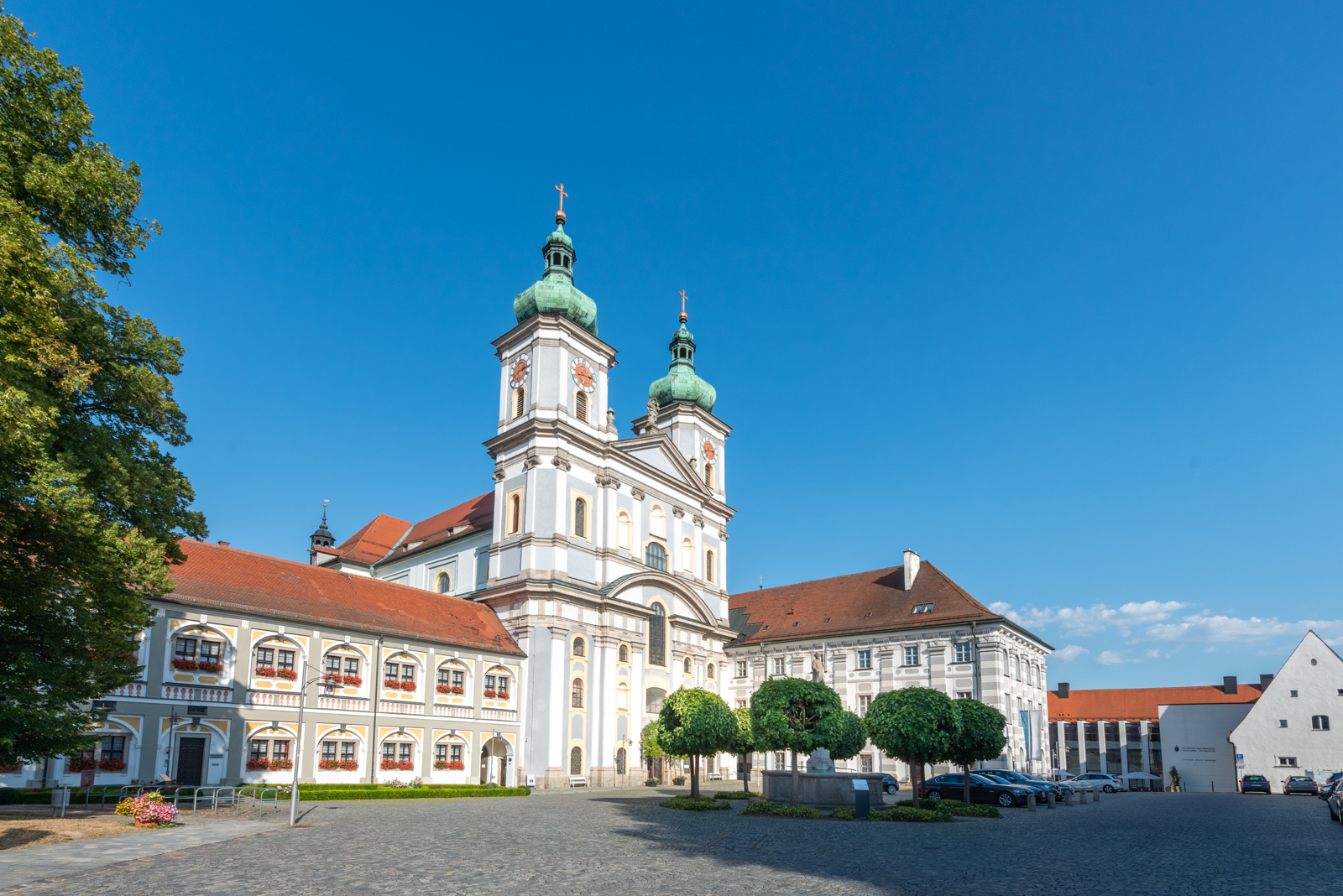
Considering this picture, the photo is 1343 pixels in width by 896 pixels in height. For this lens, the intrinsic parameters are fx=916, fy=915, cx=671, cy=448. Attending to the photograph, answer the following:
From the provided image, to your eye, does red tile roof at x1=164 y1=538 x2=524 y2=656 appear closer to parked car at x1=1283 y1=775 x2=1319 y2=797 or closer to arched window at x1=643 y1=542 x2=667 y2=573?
arched window at x1=643 y1=542 x2=667 y2=573

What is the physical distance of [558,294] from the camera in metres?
54.8

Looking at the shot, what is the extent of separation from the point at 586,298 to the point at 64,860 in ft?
146

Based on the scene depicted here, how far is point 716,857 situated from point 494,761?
30.6 m

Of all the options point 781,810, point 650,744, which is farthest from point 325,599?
point 781,810

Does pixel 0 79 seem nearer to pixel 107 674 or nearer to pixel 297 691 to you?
pixel 107 674

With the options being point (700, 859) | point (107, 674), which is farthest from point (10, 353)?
point (700, 859)

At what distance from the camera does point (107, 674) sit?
20.3 meters

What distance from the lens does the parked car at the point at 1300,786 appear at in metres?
52.7

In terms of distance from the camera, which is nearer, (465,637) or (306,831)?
(306,831)

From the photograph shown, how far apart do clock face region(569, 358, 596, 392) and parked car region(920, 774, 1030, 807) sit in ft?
96.6

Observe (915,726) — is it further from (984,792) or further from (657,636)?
(657,636)

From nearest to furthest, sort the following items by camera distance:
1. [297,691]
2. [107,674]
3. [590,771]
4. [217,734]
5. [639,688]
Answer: [107,674] < [217,734] < [297,691] < [590,771] < [639,688]

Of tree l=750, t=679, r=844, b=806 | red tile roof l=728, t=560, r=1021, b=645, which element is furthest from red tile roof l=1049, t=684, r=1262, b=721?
tree l=750, t=679, r=844, b=806

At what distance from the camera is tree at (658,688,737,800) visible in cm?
3244
